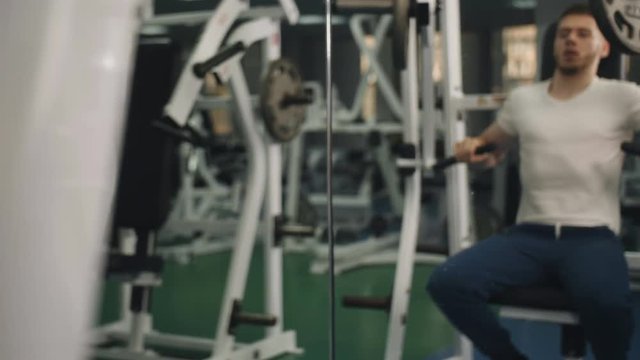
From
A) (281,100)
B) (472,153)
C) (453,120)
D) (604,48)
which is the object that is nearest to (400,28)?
(472,153)

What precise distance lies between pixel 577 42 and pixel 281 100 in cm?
117

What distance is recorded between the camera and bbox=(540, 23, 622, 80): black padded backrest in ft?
8.04

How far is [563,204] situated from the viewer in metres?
2.15

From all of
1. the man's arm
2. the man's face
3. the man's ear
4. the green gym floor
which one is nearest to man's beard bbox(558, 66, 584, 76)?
the man's face

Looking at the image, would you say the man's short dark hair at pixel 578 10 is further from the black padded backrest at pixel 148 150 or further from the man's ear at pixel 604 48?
the black padded backrest at pixel 148 150

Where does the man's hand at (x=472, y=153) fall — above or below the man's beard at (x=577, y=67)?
below

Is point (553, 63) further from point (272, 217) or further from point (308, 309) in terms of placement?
point (308, 309)

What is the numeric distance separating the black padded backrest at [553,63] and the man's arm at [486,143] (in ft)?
0.86

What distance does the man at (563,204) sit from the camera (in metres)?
1.93

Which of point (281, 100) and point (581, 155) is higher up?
point (281, 100)

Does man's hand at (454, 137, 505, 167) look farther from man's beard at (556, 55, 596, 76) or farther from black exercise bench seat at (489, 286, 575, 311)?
black exercise bench seat at (489, 286, 575, 311)

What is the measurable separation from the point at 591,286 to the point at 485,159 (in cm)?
57

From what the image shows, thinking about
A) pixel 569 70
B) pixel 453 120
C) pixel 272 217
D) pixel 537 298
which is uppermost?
pixel 569 70

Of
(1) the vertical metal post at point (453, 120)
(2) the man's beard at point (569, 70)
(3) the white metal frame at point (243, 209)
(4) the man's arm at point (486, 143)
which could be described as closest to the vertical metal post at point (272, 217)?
(3) the white metal frame at point (243, 209)
